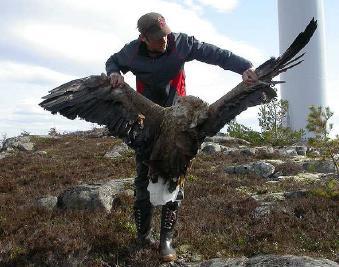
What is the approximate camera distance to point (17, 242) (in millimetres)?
7578

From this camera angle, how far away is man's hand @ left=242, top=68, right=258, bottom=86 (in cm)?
598

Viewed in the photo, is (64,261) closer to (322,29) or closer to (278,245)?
(278,245)

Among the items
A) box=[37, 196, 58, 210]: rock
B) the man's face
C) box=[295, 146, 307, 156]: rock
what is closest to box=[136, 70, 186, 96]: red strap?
the man's face

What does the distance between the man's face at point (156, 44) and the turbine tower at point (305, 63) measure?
7004cm

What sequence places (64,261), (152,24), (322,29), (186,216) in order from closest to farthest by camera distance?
(152,24)
(64,261)
(186,216)
(322,29)

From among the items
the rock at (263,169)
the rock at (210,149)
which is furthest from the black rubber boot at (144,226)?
the rock at (210,149)

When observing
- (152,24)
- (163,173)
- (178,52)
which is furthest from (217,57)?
(163,173)

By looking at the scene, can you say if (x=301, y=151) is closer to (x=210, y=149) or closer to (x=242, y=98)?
(x=210, y=149)

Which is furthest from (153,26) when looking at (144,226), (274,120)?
(274,120)

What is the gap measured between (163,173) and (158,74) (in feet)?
4.47

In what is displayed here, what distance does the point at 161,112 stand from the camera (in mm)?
6457

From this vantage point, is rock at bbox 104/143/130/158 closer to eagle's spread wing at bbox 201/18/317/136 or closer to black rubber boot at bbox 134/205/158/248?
black rubber boot at bbox 134/205/158/248

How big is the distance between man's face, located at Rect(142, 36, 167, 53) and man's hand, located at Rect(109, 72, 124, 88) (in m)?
0.57

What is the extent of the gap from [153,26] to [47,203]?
5338mm
